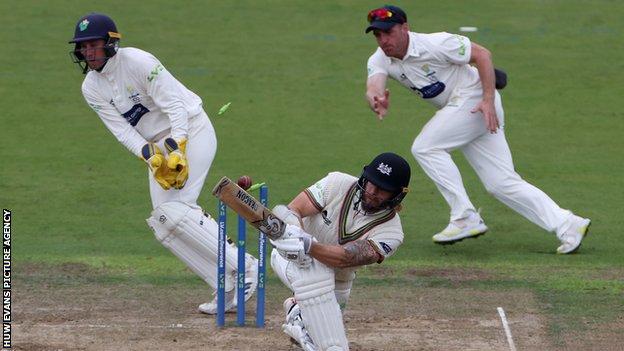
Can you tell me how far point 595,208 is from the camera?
34.3 ft

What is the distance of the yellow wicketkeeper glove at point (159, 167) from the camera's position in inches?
296

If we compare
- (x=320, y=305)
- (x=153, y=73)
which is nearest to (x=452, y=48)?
(x=153, y=73)

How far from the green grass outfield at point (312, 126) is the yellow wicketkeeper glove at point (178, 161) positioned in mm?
1198

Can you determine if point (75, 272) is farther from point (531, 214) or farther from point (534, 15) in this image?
point (534, 15)

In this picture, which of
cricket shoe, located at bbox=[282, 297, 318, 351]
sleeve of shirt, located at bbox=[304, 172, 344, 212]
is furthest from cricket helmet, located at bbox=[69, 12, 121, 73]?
cricket shoe, located at bbox=[282, 297, 318, 351]

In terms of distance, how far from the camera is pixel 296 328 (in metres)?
6.91

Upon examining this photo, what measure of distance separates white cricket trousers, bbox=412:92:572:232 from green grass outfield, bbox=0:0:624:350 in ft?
1.25

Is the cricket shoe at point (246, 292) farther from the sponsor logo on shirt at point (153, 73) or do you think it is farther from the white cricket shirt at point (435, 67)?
the white cricket shirt at point (435, 67)

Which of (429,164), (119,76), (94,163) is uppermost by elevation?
(119,76)

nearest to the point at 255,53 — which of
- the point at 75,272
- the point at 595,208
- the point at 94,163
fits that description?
the point at 94,163

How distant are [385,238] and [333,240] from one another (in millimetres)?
328

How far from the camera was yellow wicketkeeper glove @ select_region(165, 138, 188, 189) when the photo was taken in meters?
7.50

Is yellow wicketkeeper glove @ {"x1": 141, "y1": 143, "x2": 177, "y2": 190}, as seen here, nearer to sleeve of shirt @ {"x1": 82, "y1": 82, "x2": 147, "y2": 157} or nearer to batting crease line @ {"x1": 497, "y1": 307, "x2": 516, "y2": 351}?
sleeve of shirt @ {"x1": 82, "y1": 82, "x2": 147, "y2": 157}

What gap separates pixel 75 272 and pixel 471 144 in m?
2.90
